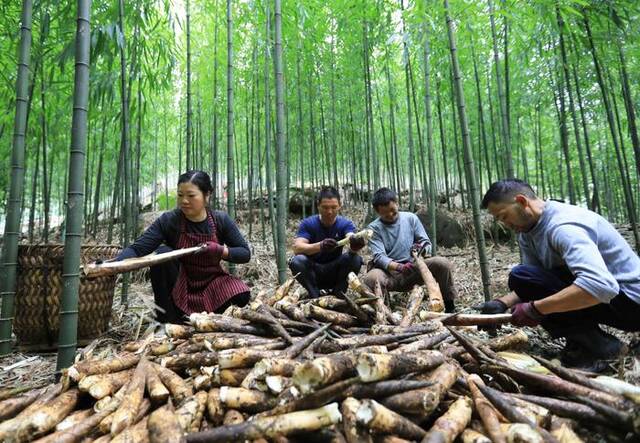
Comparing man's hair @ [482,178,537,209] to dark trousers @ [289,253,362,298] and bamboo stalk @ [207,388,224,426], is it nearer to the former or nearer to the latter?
dark trousers @ [289,253,362,298]

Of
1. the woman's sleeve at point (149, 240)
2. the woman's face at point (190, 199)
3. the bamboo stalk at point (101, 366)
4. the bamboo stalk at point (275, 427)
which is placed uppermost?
the woman's face at point (190, 199)

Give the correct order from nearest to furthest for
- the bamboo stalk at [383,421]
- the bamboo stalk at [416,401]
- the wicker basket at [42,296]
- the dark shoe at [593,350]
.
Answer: the bamboo stalk at [383,421]
the bamboo stalk at [416,401]
the dark shoe at [593,350]
the wicker basket at [42,296]

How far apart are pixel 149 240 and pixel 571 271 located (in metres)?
2.36

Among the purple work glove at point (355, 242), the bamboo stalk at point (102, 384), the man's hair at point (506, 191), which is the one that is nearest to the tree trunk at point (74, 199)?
the bamboo stalk at point (102, 384)

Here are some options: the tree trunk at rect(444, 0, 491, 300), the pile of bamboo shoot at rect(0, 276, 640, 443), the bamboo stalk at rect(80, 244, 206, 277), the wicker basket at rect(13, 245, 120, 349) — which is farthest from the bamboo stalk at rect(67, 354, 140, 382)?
the tree trunk at rect(444, 0, 491, 300)

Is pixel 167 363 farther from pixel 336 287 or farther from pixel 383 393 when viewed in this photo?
pixel 336 287

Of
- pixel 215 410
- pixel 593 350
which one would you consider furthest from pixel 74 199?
pixel 593 350

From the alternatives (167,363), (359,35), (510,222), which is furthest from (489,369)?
(359,35)

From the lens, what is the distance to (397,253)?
3248mm

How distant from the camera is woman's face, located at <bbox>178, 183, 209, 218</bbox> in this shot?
7.97 feet

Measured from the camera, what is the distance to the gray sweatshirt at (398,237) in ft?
10.6

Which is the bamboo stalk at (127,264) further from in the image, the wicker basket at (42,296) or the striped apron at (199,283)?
the wicker basket at (42,296)

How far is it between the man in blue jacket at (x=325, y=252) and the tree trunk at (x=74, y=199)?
60.9 inches

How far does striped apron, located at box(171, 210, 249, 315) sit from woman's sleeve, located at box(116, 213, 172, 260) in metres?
0.11
